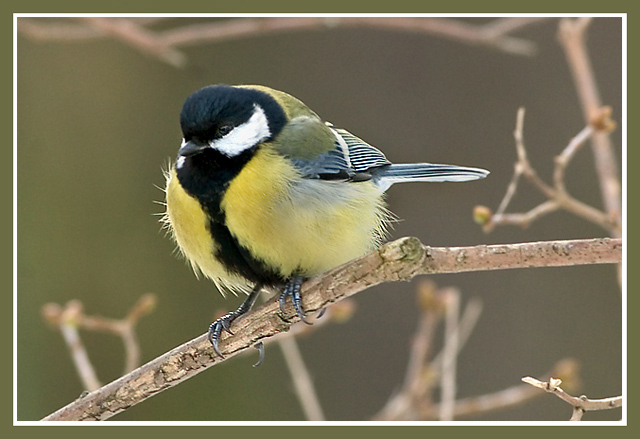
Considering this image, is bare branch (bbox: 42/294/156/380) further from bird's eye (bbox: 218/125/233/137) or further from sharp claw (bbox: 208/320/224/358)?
bird's eye (bbox: 218/125/233/137)

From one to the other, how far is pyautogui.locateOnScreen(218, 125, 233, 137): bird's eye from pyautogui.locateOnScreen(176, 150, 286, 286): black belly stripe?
65mm

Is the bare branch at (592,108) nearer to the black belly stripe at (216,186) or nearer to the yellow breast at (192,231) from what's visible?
the black belly stripe at (216,186)

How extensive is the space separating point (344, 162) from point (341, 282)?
2.28 ft

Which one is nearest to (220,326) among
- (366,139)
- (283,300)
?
(283,300)

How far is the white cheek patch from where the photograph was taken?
2.62 metres

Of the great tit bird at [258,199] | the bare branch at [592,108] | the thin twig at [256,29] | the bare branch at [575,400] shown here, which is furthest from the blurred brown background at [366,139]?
the bare branch at [575,400]

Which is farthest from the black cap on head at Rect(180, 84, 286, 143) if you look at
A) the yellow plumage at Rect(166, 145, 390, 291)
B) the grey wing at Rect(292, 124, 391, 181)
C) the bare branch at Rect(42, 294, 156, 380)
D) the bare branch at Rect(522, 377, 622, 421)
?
the bare branch at Rect(522, 377, 622, 421)

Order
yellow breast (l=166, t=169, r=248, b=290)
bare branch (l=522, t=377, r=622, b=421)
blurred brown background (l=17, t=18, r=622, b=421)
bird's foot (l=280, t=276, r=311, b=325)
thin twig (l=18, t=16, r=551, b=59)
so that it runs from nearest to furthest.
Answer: bare branch (l=522, t=377, r=622, b=421) → bird's foot (l=280, t=276, r=311, b=325) → yellow breast (l=166, t=169, r=248, b=290) → thin twig (l=18, t=16, r=551, b=59) → blurred brown background (l=17, t=18, r=622, b=421)

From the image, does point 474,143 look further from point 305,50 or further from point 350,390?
point 350,390

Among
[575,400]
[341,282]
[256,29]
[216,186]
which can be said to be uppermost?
[256,29]

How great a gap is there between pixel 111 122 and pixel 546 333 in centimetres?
→ 264

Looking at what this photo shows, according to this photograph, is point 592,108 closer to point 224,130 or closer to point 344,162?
point 344,162

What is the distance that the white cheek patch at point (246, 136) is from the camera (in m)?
2.62

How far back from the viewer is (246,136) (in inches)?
106
